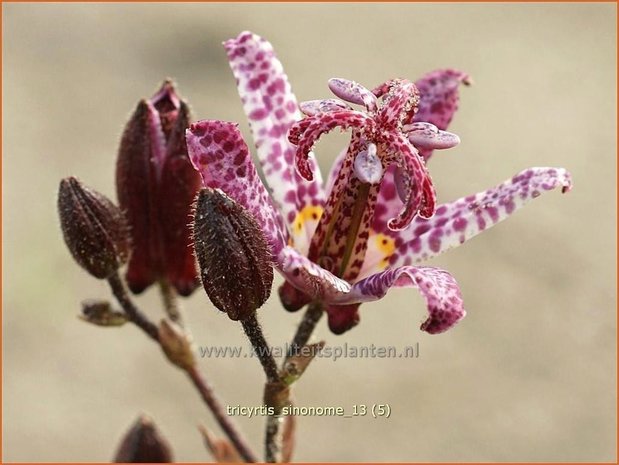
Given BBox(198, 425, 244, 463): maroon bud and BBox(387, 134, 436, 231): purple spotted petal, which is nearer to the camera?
BBox(387, 134, 436, 231): purple spotted petal

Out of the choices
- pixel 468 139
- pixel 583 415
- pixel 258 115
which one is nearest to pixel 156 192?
pixel 258 115

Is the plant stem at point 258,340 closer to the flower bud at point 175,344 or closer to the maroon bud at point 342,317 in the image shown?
the maroon bud at point 342,317

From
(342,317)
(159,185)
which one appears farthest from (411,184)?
(159,185)

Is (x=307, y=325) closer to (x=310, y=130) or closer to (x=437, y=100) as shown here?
(x=310, y=130)

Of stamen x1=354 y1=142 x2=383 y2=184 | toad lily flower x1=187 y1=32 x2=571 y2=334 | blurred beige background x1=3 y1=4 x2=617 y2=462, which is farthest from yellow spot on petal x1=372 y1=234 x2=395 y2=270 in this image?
blurred beige background x1=3 y1=4 x2=617 y2=462

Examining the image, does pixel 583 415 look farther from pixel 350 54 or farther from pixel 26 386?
pixel 350 54

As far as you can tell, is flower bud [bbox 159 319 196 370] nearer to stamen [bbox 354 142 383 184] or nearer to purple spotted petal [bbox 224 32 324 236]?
purple spotted petal [bbox 224 32 324 236]

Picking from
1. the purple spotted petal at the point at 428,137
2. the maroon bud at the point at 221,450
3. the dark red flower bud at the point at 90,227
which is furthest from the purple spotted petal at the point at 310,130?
the maroon bud at the point at 221,450
